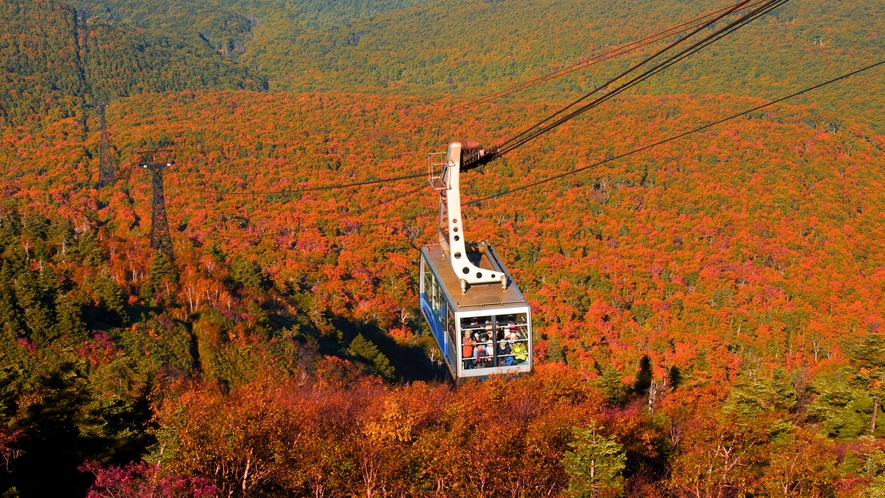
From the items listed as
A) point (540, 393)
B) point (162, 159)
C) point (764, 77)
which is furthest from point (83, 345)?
point (764, 77)

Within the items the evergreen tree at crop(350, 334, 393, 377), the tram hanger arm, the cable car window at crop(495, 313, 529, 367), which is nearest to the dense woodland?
the evergreen tree at crop(350, 334, 393, 377)

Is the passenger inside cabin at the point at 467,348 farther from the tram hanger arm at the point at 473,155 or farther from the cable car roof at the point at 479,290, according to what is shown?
the tram hanger arm at the point at 473,155

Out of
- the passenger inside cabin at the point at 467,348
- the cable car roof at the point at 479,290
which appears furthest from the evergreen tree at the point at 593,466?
the cable car roof at the point at 479,290

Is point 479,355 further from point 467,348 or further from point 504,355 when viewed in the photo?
point 504,355

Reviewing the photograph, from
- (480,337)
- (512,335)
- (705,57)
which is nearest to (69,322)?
(480,337)

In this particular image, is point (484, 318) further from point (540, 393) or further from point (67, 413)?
point (67, 413)
